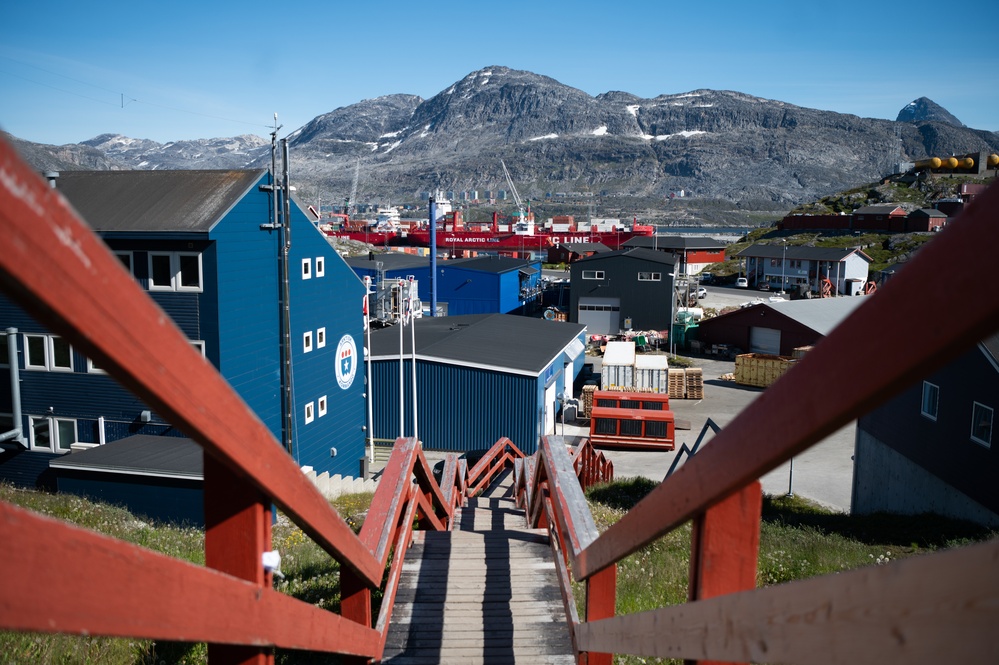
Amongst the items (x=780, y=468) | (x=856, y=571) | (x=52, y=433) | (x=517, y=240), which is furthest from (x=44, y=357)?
(x=517, y=240)

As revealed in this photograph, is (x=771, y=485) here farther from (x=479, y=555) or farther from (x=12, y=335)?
(x=12, y=335)

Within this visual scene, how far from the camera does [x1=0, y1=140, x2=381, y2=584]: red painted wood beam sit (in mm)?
846

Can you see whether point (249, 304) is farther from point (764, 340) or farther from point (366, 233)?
point (366, 233)

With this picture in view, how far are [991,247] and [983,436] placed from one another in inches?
629

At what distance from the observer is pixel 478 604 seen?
14.9ft

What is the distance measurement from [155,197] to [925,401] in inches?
636

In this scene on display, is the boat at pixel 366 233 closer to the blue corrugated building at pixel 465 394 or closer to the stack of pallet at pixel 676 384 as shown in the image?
the stack of pallet at pixel 676 384

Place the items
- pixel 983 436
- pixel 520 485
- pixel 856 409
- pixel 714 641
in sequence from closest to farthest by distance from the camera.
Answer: pixel 856 409, pixel 714 641, pixel 520 485, pixel 983 436

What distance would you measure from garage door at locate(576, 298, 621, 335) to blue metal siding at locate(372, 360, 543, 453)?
67.2 ft

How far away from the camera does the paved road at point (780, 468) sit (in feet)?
63.9

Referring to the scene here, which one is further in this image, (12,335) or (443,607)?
(12,335)

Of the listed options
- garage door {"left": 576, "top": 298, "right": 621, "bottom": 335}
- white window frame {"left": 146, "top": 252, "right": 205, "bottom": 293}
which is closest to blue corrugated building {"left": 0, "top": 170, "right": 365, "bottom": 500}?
white window frame {"left": 146, "top": 252, "right": 205, "bottom": 293}

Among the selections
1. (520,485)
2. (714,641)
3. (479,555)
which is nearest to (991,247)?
(714,641)

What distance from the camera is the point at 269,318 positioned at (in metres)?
16.9
